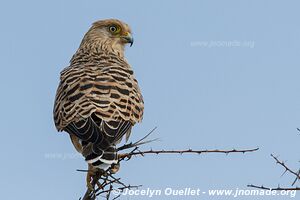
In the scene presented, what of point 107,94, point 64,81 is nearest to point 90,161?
point 107,94

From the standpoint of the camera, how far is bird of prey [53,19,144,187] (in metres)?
5.46

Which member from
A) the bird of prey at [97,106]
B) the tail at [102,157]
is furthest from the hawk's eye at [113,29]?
the tail at [102,157]

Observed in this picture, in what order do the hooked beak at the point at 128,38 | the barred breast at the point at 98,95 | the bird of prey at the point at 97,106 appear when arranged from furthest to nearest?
the hooked beak at the point at 128,38, the barred breast at the point at 98,95, the bird of prey at the point at 97,106

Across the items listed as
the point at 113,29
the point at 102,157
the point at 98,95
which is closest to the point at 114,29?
the point at 113,29

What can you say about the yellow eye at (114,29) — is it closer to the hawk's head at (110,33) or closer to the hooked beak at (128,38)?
the hawk's head at (110,33)

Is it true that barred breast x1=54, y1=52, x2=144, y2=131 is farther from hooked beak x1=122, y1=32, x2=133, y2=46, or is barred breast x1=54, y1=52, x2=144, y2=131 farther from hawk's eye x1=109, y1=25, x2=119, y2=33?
hawk's eye x1=109, y1=25, x2=119, y2=33

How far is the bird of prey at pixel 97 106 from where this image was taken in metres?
5.46

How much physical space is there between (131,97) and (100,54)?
166 cm

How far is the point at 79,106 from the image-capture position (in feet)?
19.3

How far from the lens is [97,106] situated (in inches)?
228

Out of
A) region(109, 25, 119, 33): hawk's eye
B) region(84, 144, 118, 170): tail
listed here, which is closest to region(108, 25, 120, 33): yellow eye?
region(109, 25, 119, 33): hawk's eye

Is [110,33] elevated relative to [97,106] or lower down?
elevated

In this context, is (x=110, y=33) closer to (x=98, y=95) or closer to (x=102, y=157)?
(x=98, y=95)

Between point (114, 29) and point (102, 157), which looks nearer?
point (102, 157)
